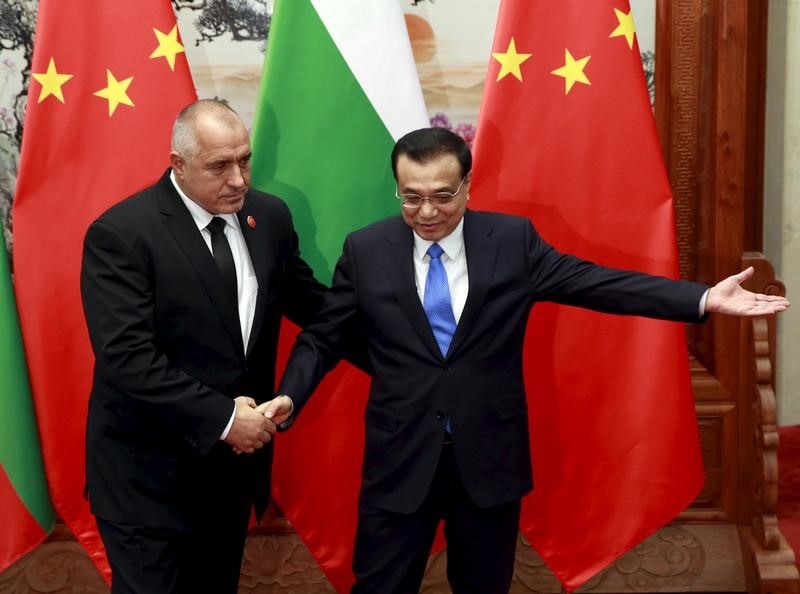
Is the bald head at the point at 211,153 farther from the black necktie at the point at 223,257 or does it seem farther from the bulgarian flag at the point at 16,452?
the bulgarian flag at the point at 16,452

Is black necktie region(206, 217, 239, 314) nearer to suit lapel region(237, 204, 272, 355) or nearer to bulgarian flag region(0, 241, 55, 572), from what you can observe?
suit lapel region(237, 204, 272, 355)

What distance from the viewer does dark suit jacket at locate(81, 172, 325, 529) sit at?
90.4 inches

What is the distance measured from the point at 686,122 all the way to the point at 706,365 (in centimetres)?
78

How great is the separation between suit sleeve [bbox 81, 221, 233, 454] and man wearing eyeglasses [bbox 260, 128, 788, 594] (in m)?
0.18

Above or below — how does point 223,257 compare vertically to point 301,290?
above

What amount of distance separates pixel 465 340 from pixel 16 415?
136cm

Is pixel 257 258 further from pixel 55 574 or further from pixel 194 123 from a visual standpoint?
pixel 55 574

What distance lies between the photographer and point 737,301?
7.49ft

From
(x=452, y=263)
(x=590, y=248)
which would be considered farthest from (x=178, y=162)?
(x=590, y=248)

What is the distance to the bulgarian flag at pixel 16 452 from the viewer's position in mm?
2859

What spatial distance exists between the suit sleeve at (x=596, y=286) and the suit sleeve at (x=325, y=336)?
42cm

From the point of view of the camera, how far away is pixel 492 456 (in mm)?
2336

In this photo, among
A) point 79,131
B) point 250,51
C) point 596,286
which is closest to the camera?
point 596,286

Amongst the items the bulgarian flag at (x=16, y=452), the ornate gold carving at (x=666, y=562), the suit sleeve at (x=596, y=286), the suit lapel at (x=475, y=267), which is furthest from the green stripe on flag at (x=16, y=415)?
Result: the ornate gold carving at (x=666, y=562)
